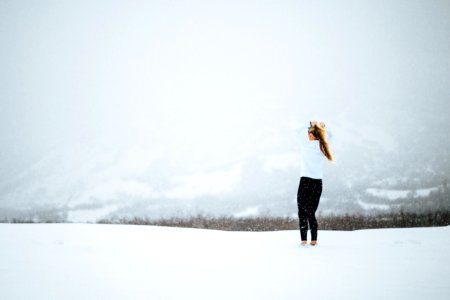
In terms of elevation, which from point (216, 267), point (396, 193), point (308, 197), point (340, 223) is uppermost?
point (396, 193)

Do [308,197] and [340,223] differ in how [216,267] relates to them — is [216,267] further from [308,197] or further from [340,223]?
[340,223]

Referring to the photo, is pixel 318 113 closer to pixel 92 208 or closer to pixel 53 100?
pixel 92 208

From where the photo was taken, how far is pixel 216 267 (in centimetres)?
447

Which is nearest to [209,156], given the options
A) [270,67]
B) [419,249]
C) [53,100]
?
[419,249]

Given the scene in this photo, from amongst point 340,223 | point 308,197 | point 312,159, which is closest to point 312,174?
point 312,159

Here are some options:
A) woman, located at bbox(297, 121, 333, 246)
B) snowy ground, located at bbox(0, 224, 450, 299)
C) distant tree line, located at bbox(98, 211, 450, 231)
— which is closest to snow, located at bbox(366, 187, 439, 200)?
distant tree line, located at bbox(98, 211, 450, 231)

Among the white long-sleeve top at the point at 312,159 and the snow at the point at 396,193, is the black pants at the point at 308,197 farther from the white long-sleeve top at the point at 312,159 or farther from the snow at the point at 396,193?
the snow at the point at 396,193

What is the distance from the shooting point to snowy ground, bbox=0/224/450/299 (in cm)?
345

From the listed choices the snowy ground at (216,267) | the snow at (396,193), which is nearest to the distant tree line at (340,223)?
the snowy ground at (216,267)

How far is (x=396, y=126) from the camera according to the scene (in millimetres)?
56281

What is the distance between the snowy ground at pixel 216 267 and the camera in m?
3.45

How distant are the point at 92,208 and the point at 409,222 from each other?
34667mm

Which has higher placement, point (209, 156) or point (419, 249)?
point (209, 156)

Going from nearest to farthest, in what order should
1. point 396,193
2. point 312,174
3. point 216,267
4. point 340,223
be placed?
point 216,267 → point 312,174 → point 340,223 → point 396,193
